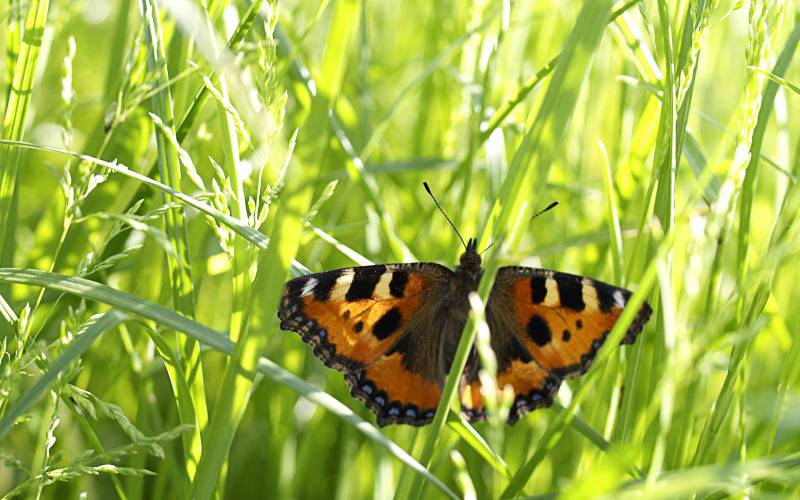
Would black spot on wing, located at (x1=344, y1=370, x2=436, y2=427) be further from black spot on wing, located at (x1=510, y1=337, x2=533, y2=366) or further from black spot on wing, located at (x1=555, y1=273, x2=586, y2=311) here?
black spot on wing, located at (x1=555, y1=273, x2=586, y2=311)

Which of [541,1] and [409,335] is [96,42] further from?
[409,335]

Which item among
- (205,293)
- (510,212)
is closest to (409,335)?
(510,212)

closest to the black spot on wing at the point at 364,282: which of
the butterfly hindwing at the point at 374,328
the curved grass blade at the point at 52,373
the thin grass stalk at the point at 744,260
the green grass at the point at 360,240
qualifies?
the butterfly hindwing at the point at 374,328

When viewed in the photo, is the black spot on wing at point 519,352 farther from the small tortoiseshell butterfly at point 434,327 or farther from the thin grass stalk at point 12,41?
the thin grass stalk at point 12,41

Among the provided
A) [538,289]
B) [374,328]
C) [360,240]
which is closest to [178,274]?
[374,328]

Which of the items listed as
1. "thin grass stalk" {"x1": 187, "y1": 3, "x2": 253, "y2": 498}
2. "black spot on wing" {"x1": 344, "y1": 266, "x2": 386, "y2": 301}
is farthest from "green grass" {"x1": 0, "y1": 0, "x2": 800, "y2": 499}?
"black spot on wing" {"x1": 344, "y1": 266, "x2": 386, "y2": 301}

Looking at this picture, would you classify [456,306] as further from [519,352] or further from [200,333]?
[200,333]
